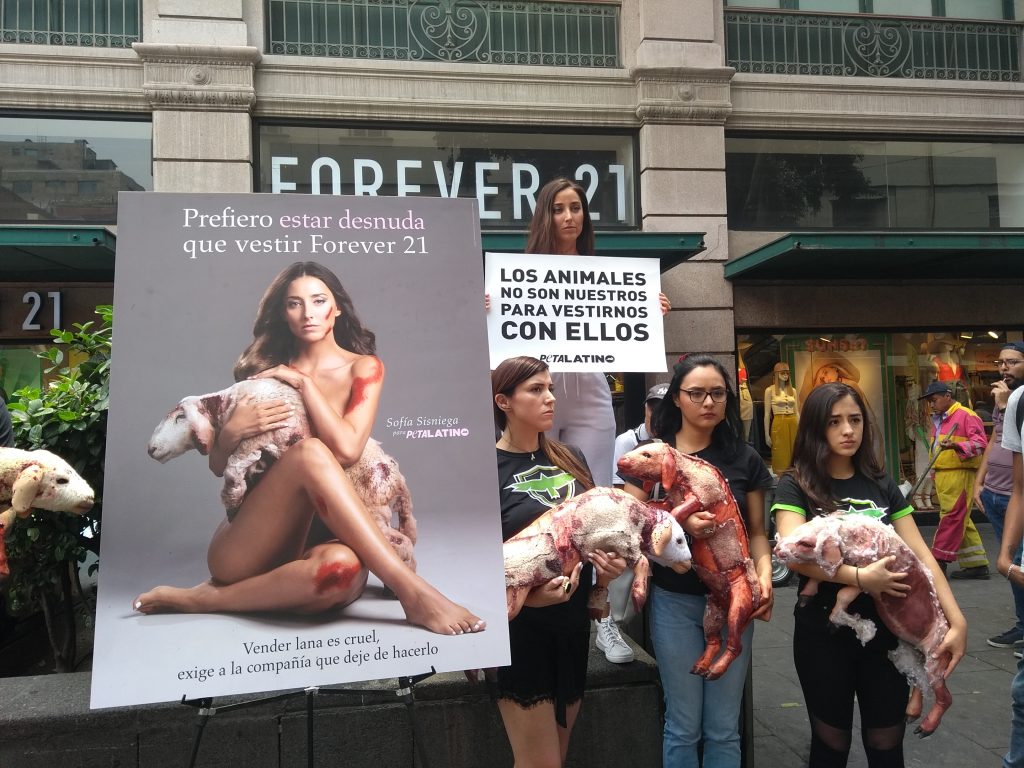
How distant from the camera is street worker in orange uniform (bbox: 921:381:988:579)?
727 cm

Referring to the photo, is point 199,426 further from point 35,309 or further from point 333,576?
point 35,309

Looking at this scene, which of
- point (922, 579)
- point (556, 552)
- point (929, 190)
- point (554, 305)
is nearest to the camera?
point (556, 552)

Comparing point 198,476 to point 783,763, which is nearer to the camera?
point 198,476

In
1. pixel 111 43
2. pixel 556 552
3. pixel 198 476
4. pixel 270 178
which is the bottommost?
pixel 556 552

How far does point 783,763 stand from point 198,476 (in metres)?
3.24

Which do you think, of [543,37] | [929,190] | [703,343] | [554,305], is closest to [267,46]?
[543,37]

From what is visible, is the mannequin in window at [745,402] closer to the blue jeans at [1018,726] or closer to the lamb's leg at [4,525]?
the blue jeans at [1018,726]

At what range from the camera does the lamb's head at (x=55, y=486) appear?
88.0 inches

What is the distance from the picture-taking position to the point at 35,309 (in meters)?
8.96

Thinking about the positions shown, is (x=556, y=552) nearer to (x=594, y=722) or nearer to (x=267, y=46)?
(x=594, y=722)

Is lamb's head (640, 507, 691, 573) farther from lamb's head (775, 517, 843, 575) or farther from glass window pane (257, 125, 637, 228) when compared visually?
glass window pane (257, 125, 637, 228)

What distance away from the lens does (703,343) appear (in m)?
9.79

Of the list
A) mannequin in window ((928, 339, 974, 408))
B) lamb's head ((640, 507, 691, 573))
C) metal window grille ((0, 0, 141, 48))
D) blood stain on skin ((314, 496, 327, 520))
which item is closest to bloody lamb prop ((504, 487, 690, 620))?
lamb's head ((640, 507, 691, 573))

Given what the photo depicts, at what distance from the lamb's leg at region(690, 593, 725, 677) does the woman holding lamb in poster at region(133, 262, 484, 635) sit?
922 mm
